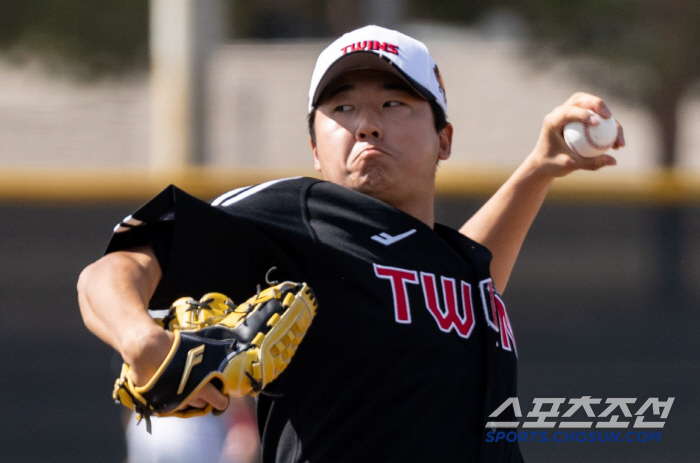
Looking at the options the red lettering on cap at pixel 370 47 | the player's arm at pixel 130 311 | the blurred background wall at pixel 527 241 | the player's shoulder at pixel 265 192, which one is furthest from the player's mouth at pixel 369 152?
the blurred background wall at pixel 527 241

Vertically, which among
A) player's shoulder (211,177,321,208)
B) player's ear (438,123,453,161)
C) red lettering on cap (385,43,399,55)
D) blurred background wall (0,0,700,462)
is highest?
red lettering on cap (385,43,399,55)

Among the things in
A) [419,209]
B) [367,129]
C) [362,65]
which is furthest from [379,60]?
[419,209]

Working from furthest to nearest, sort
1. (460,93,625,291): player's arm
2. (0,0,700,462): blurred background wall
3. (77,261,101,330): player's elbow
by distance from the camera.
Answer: (0,0,700,462): blurred background wall < (460,93,625,291): player's arm < (77,261,101,330): player's elbow

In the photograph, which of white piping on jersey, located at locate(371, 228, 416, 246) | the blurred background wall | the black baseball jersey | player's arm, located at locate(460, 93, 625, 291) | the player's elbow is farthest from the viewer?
the blurred background wall

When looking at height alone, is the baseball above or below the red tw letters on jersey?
above

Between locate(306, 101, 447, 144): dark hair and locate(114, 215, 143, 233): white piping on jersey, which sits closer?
locate(114, 215, 143, 233): white piping on jersey

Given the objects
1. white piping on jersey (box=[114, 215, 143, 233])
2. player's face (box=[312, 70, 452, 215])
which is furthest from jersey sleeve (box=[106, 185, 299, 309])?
player's face (box=[312, 70, 452, 215])

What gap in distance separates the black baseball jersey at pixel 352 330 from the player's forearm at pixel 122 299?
0.09 meters

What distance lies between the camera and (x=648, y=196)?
5.27 meters

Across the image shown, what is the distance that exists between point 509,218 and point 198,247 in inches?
38.8

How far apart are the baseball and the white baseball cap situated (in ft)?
1.06

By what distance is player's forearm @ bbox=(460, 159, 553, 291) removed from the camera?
223 cm

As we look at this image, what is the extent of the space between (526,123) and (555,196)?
5752mm

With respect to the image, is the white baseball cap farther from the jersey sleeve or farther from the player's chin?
the jersey sleeve
